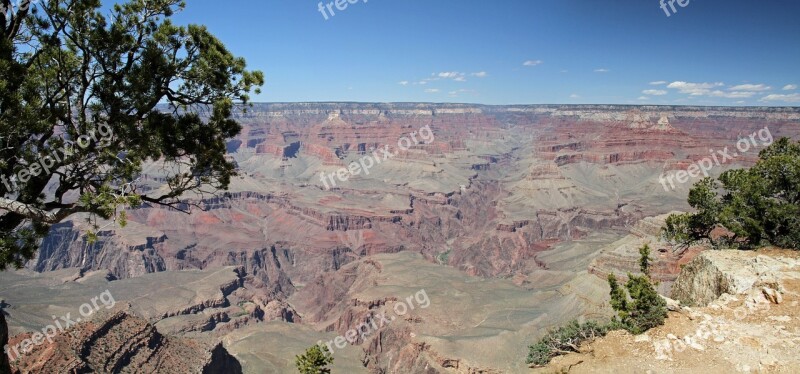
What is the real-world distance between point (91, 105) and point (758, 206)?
95.1ft

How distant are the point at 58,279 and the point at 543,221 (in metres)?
127

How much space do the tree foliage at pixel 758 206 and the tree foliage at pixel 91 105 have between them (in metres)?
25.3

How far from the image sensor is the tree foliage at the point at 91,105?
1016 centimetres

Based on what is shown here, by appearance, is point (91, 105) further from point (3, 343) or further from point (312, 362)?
point (312, 362)

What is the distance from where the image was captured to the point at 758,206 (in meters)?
23.4

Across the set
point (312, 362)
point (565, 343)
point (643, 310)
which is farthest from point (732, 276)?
point (312, 362)

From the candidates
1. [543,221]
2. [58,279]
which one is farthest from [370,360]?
[543,221]

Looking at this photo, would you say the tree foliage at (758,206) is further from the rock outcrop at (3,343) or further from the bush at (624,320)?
the rock outcrop at (3,343)

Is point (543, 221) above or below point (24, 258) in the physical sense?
below

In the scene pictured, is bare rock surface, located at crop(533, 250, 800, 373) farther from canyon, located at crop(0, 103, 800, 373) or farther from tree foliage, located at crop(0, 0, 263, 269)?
tree foliage, located at crop(0, 0, 263, 269)

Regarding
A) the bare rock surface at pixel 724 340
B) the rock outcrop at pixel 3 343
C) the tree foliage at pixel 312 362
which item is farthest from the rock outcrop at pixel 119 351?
the bare rock surface at pixel 724 340

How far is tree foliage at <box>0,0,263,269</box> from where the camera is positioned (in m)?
10.2

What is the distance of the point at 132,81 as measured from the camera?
11.1 m

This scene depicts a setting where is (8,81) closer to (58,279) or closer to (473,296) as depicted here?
(473,296)
